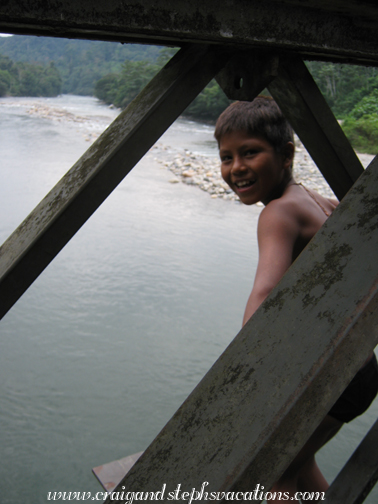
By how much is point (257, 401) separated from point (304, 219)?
63 cm

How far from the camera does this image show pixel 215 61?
84cm

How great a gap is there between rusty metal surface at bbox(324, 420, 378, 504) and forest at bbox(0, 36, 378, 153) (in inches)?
105

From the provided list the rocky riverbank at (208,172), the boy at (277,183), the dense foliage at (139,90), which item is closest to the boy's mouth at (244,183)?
the boy at (277,183)

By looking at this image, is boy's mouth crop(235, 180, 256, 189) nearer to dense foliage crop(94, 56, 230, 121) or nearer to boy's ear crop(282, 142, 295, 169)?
boy's ear crop(282, 142, 295, 169)

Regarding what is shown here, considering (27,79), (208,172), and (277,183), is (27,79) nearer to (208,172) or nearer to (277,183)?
(208,172)

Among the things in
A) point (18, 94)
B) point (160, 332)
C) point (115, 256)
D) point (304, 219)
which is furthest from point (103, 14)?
point (18, 94)

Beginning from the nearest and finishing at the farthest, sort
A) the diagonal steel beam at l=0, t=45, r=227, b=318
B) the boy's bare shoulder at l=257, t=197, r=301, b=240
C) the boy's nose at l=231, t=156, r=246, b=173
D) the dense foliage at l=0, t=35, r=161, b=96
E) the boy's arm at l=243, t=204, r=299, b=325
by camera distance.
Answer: the diagonal steel beam at l=0, t=45, r=227, b=318
the boy's arm at l=243, t=204, r=299, b=325
the boy's bare shoulder at l=257, t=197, r=301, b=240
the boy's nose at l=231, t=156, r=246, b=173
the dense foliage at l=0, t=35, r=161, b=96

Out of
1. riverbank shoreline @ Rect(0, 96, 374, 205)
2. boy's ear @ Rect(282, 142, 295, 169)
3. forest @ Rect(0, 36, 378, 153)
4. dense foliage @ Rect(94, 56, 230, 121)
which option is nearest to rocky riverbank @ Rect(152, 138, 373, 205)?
riverbank shoreline @ Rect(0, 96, 374, 205)

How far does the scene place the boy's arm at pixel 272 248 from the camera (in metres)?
0.87

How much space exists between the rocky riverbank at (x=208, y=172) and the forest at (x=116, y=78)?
1143 mm

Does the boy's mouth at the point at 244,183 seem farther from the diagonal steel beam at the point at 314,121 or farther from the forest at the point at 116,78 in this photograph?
the forest at the point at 116,78

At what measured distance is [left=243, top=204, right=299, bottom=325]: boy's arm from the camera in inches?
34.3

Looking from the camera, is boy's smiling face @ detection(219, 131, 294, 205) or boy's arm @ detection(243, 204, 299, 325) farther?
boy's smiling face @ detection(219, 131, 294, 205)

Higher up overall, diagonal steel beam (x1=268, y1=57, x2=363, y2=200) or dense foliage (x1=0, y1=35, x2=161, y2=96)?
dense foliage (x1=0, y1=35, x2=161, y2=96)
